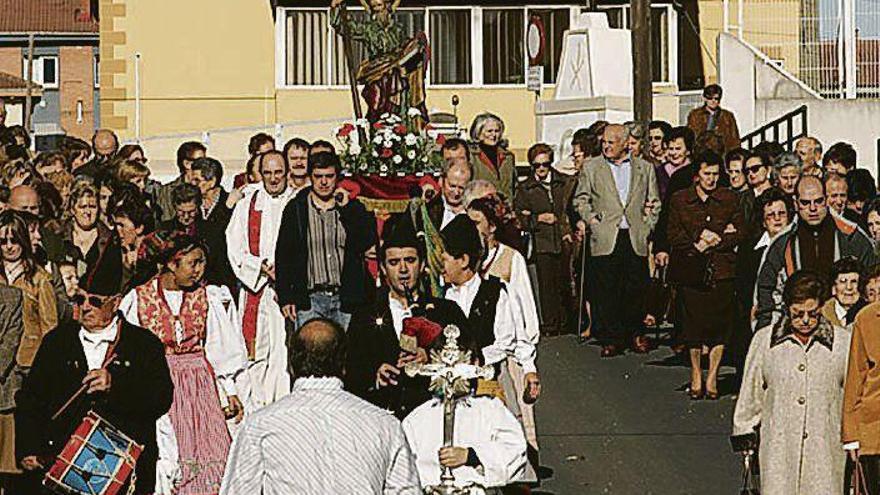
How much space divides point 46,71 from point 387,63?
4215 cm

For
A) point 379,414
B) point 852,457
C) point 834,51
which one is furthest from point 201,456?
point 834,51

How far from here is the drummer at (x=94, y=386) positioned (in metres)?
11.1

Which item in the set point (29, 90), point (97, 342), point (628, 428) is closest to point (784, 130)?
point (628, 428)

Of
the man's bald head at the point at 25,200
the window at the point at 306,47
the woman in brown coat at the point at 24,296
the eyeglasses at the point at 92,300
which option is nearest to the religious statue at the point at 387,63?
the man's bald head at the point at 25,200

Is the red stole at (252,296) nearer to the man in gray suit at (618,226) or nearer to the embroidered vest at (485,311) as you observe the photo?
the embroidered vest at (485,311)

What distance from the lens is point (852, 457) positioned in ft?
38.8

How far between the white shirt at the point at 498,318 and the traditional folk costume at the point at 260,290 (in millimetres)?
2858

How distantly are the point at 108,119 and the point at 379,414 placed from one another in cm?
2709

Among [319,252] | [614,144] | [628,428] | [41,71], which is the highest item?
[41,71]

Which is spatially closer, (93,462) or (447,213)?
(93,462)

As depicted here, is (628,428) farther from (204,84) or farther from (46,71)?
(46,71)

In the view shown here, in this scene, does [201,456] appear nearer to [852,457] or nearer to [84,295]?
[84,295]

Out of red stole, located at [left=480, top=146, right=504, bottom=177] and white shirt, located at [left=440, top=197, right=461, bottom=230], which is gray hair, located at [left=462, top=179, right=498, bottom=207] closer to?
white shirt, located at [left=440, top=197, right=461, bottom=230]

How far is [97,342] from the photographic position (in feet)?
36.9
